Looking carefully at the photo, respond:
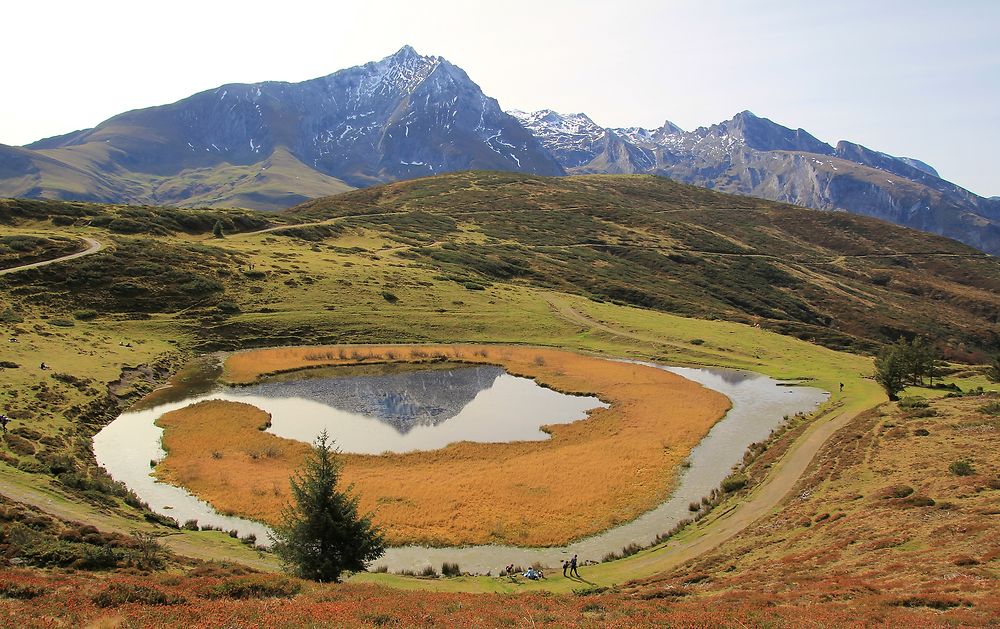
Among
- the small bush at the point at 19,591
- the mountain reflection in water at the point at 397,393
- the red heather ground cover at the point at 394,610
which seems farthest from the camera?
the mountain reflection in water at the point at 397,393

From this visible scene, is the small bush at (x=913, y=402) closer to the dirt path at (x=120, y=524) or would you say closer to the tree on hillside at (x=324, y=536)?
the tree on hillside at (x=324, y=536)

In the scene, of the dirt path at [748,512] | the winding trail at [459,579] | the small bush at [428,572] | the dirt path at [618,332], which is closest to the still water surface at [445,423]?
the small bush at [428,572]

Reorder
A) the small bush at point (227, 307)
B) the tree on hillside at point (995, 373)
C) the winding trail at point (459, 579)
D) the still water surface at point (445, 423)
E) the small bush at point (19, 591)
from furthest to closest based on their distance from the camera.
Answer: the small bush at point (227, 307), the tree on hillside at point (995, 373), the still water surface at point (445, 423), the winding trail at point (459, 579), the small bush at point (19, 591)

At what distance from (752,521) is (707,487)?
28.0ft

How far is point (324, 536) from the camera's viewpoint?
28688mm

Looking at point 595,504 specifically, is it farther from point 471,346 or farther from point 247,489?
point 471,346

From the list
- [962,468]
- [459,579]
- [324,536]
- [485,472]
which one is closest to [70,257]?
[485,472]

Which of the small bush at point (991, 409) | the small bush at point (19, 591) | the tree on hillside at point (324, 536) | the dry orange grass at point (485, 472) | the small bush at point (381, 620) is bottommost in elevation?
the dry orange grass at point (485, 472)

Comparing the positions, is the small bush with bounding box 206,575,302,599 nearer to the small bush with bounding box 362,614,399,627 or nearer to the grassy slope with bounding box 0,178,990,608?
the small bush with bounding box 362,614,399,627

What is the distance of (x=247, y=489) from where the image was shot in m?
42.8

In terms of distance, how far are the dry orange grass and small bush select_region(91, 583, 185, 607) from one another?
58.3 ft

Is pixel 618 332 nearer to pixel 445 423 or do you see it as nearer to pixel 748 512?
pixel 445 423

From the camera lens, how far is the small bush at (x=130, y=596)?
19.2 meters

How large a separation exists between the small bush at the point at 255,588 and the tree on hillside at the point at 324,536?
13.5ft
